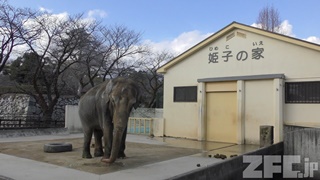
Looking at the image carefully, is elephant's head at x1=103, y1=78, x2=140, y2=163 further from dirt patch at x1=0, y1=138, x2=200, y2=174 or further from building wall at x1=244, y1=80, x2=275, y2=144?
building wall at x1=244, y1=80, x2=275, y2=144

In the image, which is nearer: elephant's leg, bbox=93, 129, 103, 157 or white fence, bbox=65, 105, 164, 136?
elephant's leg, bbox=93, 129, 103, 157

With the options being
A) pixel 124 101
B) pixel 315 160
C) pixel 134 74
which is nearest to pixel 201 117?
pixel 315 160

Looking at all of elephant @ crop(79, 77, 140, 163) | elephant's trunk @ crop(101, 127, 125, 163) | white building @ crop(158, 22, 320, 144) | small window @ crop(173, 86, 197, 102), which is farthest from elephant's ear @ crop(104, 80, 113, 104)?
small window @ crop(173, 86, 197, 102)

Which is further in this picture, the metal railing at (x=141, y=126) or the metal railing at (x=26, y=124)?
the metal railing at (x=141, y=126)

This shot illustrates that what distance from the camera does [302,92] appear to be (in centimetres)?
1366

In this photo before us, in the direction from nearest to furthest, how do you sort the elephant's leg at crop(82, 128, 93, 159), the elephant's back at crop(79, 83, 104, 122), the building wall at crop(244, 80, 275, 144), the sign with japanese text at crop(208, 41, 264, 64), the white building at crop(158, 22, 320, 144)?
1. the elephant's back at crop(79, 83, 104, 122)
2. the elephant's leg at crop(82, 128, 93, 159)
3. the white building at crop(158, 22, 320, 144)
4. the building wall at crop(244, 80, 275, 144)
5. the sign with japanese text at crop(208, 41, 264, 64)

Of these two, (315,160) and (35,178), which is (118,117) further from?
(315,160)

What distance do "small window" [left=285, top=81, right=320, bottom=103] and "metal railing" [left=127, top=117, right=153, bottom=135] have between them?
771 cm

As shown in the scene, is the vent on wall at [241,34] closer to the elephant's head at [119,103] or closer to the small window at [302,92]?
the small window at [302,92]

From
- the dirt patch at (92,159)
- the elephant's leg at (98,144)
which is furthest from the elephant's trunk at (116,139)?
the elephant's leg at (98,144)

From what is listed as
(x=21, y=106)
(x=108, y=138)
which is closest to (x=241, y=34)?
(x=108, y=138)

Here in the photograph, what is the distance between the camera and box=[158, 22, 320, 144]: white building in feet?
45.0

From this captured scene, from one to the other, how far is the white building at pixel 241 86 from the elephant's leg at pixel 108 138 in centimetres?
795

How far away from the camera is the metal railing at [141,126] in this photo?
61.3 feet
